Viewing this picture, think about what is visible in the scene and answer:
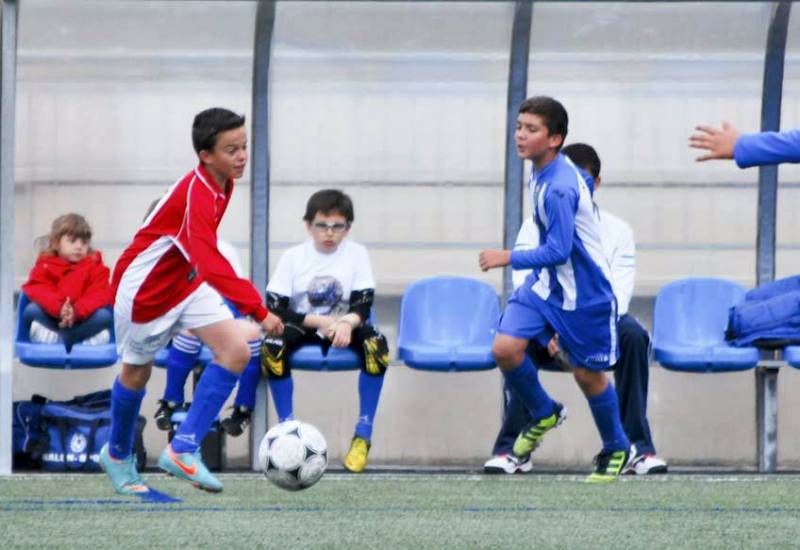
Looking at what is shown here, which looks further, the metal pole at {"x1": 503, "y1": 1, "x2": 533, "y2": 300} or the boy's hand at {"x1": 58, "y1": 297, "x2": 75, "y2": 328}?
the metal pole at {"x1": 503, "y1": 1, "x2": 533, "y2": 300}

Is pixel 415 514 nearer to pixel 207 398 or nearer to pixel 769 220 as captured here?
pixel 207 398

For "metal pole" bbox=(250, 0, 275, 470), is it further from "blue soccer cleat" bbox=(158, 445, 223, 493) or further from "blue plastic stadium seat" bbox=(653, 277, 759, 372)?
"blue soccer cleat" bbox=(158, 445, 223, 493)

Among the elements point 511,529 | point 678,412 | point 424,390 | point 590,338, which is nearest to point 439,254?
point 424,390

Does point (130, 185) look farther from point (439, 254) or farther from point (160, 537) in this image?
point (160, 537)

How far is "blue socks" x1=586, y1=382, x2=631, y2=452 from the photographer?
25.0 ft

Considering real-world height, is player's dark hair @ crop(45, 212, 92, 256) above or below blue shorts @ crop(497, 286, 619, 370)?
above

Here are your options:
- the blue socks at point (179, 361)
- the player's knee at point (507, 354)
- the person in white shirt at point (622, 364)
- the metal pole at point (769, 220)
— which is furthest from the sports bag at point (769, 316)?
the blue socks at point (179, 361)

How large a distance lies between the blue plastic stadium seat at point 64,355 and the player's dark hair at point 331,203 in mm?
1193

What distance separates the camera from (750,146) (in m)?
4.99

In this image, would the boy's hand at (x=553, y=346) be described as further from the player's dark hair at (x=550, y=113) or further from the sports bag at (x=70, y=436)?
the sports bag at (x=70, y=436)

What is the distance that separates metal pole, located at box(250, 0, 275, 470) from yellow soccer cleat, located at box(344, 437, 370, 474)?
818 millimetres

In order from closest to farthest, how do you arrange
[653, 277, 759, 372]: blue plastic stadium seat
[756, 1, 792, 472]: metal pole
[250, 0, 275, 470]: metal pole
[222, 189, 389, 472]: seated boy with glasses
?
[222, 189, 389, 472]: seated boy with glasses → [653, 277, 759, 372]: blue plastic stadium seat → [756, 1, 792, 472]: metal pole → [250, 0, 275, 470]: metal pole

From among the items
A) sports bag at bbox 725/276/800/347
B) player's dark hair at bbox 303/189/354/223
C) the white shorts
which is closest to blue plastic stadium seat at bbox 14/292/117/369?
player's dark hair at bbox 303/189/354/223

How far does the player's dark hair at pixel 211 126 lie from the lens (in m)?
6.55
